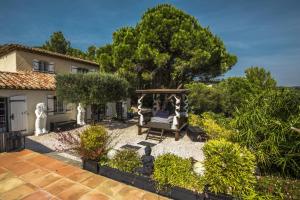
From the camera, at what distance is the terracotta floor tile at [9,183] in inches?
142

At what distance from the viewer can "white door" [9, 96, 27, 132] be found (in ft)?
35.2

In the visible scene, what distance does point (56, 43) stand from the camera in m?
28.8

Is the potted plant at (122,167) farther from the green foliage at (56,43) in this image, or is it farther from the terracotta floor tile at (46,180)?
the green foliage at (56,43)

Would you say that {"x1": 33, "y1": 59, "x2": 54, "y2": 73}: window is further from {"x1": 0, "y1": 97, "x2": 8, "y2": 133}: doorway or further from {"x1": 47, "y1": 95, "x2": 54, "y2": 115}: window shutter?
{"x1": 0, "y1": 97, "x2": 8, "y2": 133}: doorway

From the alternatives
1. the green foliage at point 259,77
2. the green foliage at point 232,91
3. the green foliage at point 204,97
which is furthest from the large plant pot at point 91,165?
the green foliage at point 259,77

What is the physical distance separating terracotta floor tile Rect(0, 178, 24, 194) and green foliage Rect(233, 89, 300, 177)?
604cm

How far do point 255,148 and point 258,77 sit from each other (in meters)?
12.1

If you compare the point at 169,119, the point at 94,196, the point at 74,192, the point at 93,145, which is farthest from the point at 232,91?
the point at 74,192

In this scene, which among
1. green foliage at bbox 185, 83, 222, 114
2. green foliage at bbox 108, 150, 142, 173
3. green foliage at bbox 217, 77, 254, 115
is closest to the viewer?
green foliage at bbox 108, 150, 142, 173

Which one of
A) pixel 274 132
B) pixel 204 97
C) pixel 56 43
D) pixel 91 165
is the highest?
pixel 56 43

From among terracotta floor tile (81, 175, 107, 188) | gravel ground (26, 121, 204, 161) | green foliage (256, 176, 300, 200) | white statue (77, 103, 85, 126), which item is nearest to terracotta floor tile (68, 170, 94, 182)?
terracotta floor tile (81, 175, 107, 188)

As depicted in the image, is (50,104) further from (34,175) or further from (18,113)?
(34,175)

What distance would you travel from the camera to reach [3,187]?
3.65m

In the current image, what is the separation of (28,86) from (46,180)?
960cm
